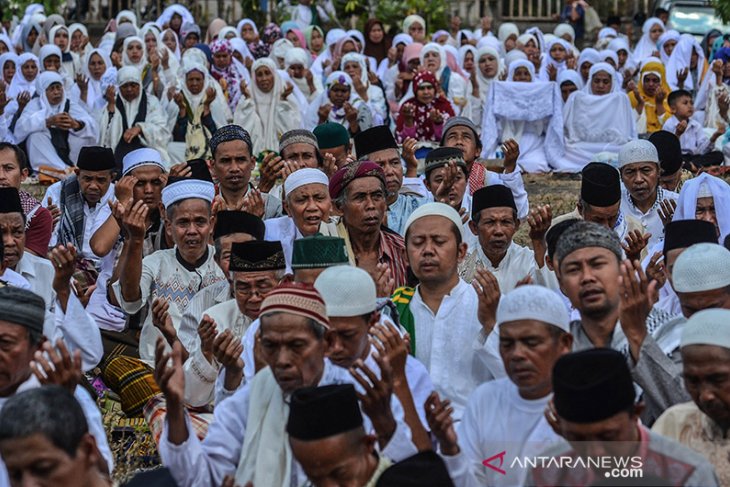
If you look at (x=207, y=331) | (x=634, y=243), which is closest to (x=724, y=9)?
(x=634, y=243)

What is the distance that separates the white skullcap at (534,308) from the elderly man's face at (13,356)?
6.25ft

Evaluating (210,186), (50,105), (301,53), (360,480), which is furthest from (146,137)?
(360,480)

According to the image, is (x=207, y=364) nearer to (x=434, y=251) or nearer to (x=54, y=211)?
(x=434, y=251)

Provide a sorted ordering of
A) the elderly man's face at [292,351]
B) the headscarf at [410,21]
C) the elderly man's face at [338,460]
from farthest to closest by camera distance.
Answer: the headscarf at [410,21], the elderly man's face at [292,351], the elderly man's face at [338,460]

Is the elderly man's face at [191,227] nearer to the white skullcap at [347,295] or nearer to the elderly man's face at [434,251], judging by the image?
the elderly man's face at [434,251]

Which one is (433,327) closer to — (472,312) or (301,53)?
(472,312)

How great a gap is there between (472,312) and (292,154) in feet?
9.93

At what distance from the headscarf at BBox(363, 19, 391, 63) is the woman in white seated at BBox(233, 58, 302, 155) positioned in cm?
447

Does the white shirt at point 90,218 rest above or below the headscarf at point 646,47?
above

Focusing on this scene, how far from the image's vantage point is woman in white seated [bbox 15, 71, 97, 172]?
15750 millimetres

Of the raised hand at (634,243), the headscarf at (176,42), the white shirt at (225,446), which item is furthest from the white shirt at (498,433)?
the headscarf at (176,42)

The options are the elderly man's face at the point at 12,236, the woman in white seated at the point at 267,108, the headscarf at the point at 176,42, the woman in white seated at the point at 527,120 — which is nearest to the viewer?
the elderly man's face at the point at 12,236

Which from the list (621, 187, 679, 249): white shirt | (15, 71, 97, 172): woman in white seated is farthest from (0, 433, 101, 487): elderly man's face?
(15, 71, 97, 172): woman in white seated

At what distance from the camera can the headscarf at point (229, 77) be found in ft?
55.2
